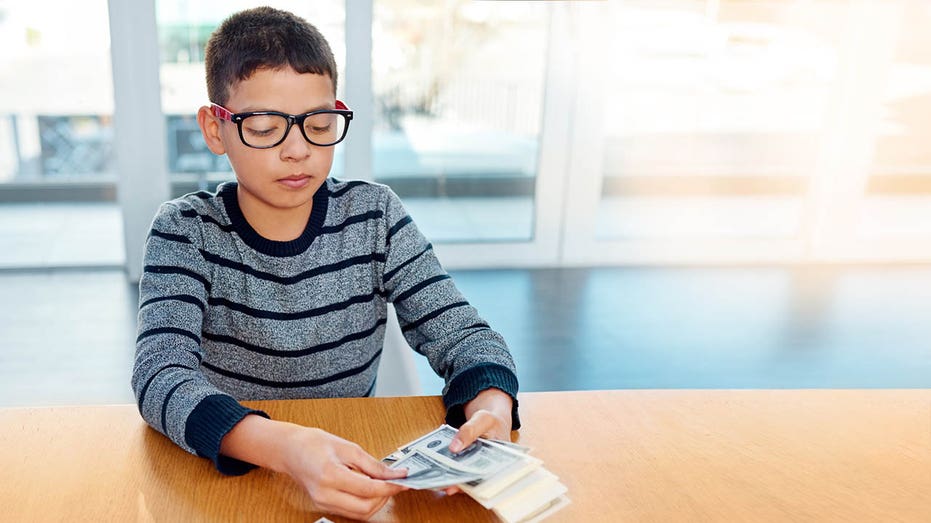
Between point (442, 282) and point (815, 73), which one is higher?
point (815, 73)

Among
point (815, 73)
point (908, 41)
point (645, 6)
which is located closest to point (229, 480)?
point (645, 6)

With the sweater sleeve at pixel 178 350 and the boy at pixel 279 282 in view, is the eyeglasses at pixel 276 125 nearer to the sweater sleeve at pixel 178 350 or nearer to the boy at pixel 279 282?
the boy at pixel 279 282

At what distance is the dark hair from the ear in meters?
0.03

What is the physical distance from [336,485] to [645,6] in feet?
12.1

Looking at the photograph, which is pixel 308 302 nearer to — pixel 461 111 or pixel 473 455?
pixel 473 455

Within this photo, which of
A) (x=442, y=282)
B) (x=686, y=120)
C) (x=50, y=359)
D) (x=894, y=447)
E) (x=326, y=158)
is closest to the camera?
(x=894, y=447)

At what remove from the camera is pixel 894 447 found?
116cm

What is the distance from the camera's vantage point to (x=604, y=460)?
108cm

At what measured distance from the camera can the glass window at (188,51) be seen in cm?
368

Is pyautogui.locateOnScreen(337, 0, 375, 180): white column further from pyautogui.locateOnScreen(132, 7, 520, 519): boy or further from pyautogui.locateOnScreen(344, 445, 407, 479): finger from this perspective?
pyautogui.locateOnScreen(344, 445, 407, 479): finger

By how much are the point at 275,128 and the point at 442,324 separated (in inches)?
16.1

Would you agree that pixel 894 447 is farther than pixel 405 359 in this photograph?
No

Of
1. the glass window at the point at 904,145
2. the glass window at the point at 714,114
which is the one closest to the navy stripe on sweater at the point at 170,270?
the glass window at the point at 714,114

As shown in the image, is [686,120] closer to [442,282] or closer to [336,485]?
[442,282]
